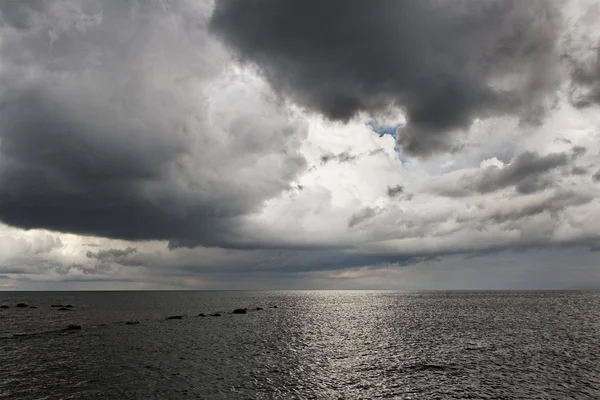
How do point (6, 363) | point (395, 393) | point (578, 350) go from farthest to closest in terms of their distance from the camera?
1. point (578, 350)
2. point (6, 363)
3. point (395, 393)

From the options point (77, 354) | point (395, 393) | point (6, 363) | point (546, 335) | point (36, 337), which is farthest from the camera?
point (546, 335)

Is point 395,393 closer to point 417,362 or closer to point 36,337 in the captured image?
point 417,362

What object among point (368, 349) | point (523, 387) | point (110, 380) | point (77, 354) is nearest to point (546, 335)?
point (368, 349)

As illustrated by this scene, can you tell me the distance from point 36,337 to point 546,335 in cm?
9907

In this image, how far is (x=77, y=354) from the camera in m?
55.4

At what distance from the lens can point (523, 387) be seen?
39656 millimetres

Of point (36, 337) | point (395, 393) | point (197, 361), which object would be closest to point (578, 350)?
point (395, 393)

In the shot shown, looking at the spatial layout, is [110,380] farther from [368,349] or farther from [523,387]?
[523,387]

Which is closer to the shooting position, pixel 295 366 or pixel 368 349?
pixel 295 366

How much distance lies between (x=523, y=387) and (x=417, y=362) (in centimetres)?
1422

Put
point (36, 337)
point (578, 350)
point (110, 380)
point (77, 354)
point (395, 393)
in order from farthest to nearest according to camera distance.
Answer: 1. point (36, 337)
2. point (578, 350)
3. point (77, 354)
4. point (110, 380)
5. point (395, 393)

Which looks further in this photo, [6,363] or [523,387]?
[6,363]

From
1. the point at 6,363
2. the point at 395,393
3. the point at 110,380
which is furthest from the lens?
the point at 6,363

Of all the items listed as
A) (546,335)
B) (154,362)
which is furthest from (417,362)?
(546,335)
